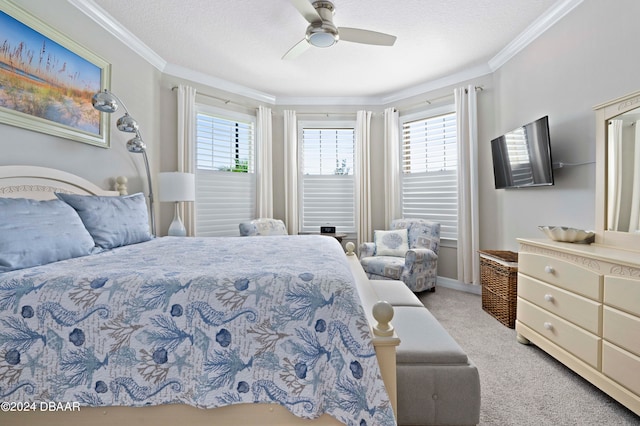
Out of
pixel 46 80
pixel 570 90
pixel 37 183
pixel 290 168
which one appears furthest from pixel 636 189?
pixel 46 80

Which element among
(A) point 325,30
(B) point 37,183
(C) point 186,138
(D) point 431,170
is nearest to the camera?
(B) point 37,183

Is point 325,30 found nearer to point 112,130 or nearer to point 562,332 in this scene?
point 112,130

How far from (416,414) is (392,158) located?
372cm

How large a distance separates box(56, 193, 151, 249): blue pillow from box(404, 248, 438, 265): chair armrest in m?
2.80

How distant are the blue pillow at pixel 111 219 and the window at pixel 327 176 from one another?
274cm

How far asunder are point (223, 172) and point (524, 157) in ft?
12.2

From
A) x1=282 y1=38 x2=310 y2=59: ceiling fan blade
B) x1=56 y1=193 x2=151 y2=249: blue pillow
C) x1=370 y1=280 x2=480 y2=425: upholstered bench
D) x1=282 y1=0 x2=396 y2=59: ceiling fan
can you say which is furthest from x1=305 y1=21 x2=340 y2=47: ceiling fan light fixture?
x1=370 y1=280 x2=480 y2=425: upholstered bench

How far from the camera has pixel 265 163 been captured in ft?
15.0

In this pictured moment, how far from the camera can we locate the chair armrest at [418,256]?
11.9 feet

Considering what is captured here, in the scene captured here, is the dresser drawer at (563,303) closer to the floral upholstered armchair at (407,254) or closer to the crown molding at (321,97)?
the floral upholstered armchair at (407,254)

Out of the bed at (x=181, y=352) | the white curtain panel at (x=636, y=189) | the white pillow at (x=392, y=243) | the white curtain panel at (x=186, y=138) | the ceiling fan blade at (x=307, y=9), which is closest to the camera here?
the bed at (x=181, y=352)

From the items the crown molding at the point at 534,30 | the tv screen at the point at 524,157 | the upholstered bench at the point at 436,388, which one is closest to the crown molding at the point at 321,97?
the crown molding at the point at 534,30

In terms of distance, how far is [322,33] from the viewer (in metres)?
2.39

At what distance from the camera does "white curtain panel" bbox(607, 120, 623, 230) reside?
202cm
